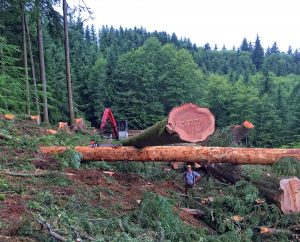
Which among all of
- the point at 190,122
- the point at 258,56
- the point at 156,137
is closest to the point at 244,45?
the point at 258,56

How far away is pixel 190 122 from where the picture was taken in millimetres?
6402

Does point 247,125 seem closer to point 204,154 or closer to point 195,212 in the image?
point 204,154

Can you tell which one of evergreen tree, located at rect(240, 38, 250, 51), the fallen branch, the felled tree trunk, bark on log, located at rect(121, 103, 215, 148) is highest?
evergreen tree, located at rect(240, 38, 250, 51)

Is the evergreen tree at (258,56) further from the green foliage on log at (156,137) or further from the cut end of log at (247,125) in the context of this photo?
the green foliage on log at (156,137)

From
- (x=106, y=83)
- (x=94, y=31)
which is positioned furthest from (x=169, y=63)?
(x=94, y=31)

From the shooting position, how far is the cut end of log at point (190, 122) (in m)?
6.25

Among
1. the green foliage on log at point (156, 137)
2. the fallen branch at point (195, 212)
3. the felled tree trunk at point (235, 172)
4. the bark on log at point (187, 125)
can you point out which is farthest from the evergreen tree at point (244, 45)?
the bark on log at point (187, 125)

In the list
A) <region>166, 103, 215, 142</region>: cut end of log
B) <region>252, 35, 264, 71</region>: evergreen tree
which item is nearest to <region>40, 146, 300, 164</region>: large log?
<region>166, 103, 215, 142</region>: cut end of log

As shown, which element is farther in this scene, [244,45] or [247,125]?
[244,45]

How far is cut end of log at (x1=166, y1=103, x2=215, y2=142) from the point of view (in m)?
6.25

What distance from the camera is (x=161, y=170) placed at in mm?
10969

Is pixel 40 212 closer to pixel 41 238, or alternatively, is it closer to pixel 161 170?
pixel 41 238

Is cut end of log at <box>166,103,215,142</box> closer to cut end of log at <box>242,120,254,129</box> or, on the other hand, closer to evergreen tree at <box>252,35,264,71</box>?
cut end of log at <box>242,120,254,129</box>

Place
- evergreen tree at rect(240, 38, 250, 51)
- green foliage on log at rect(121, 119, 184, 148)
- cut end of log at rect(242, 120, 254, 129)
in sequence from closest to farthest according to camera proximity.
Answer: green foliage on log at rect(121, 119, 184, 148), cut end of log at rect(242, 120, 254, 129), evergreen tree at rect(240, 38, 250, 51)
